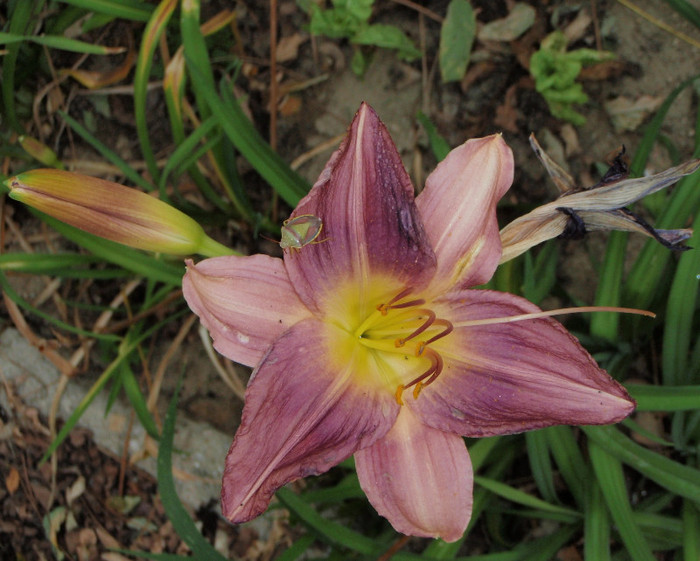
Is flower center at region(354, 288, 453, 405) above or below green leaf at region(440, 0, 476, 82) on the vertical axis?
below

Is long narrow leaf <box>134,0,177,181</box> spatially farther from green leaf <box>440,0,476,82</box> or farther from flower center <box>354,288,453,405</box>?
flower center <box>354,288,453,405</box>

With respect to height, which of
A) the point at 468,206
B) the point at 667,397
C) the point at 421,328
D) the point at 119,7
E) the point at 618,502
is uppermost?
the point at 119,7

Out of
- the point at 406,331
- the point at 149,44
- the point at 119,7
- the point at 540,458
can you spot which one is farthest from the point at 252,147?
the point at 540,458

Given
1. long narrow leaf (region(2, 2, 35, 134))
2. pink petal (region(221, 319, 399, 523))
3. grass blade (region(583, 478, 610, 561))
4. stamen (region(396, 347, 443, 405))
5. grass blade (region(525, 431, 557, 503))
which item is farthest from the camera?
long narrow leaf (region(2, 2, 35, 134))

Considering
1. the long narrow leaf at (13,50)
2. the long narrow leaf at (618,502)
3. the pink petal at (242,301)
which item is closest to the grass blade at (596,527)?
the long narrow leaf at (618,502)

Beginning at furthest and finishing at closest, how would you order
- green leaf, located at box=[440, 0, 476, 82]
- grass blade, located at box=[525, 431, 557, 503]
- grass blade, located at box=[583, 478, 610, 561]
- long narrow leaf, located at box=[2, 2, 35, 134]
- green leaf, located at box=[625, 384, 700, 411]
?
green leaf, located at box=[440, 0, 476, 82], long narrow leaf, located at box=[2, 2, 35, 134], grass blade, located at box=[525, 431, 557, 503], grass blade, located at box=[583, 478, 610, 561], green leaf, located at box=[625, 384, 700, 411]

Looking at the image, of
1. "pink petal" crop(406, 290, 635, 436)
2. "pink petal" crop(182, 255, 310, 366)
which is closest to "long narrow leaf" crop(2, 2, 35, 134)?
"pink petal" crop(182, 255, 310, 366)

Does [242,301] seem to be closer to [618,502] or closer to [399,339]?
[399,339]
